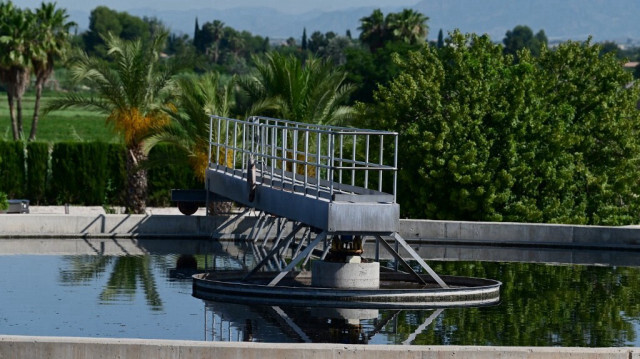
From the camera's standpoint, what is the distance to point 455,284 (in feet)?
70.7

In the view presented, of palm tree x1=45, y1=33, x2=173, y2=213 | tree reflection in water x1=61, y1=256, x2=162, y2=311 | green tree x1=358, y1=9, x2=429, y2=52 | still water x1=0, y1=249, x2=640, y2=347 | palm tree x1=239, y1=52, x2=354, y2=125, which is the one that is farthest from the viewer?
green tree x1=358, y1=9, x2=429, y2=52

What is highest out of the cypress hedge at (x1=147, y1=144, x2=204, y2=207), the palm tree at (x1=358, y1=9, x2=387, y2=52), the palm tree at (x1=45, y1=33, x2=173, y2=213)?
the palm tree at (x1=358, y1=9, x2=387, y2=52)

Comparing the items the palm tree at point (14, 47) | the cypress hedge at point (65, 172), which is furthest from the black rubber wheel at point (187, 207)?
the palm tree at point (14, 47)

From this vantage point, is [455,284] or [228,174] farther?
[228,174]

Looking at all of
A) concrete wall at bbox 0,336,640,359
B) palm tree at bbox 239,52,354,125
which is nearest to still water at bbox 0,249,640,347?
concrete wall at bbox 0,336,640,359

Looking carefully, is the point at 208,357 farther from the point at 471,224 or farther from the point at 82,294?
the point at 471,224

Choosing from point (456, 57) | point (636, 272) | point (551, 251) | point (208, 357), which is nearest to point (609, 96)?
point (456, 57)

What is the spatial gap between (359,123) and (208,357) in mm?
24307

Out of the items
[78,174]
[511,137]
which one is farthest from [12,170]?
[511,137]

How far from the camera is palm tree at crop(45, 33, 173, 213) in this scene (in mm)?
36125

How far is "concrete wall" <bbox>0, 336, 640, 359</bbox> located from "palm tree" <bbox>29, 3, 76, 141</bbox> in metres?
51.6

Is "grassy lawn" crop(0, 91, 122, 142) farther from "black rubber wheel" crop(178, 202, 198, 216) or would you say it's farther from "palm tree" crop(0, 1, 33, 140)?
"black rubber wheel" crop(178, 202, 198, 216)

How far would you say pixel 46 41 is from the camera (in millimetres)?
63969

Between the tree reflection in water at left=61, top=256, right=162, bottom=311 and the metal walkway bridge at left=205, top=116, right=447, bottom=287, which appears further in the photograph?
the tree reflection in water at left=61, top=256, right=162, bottom=311
